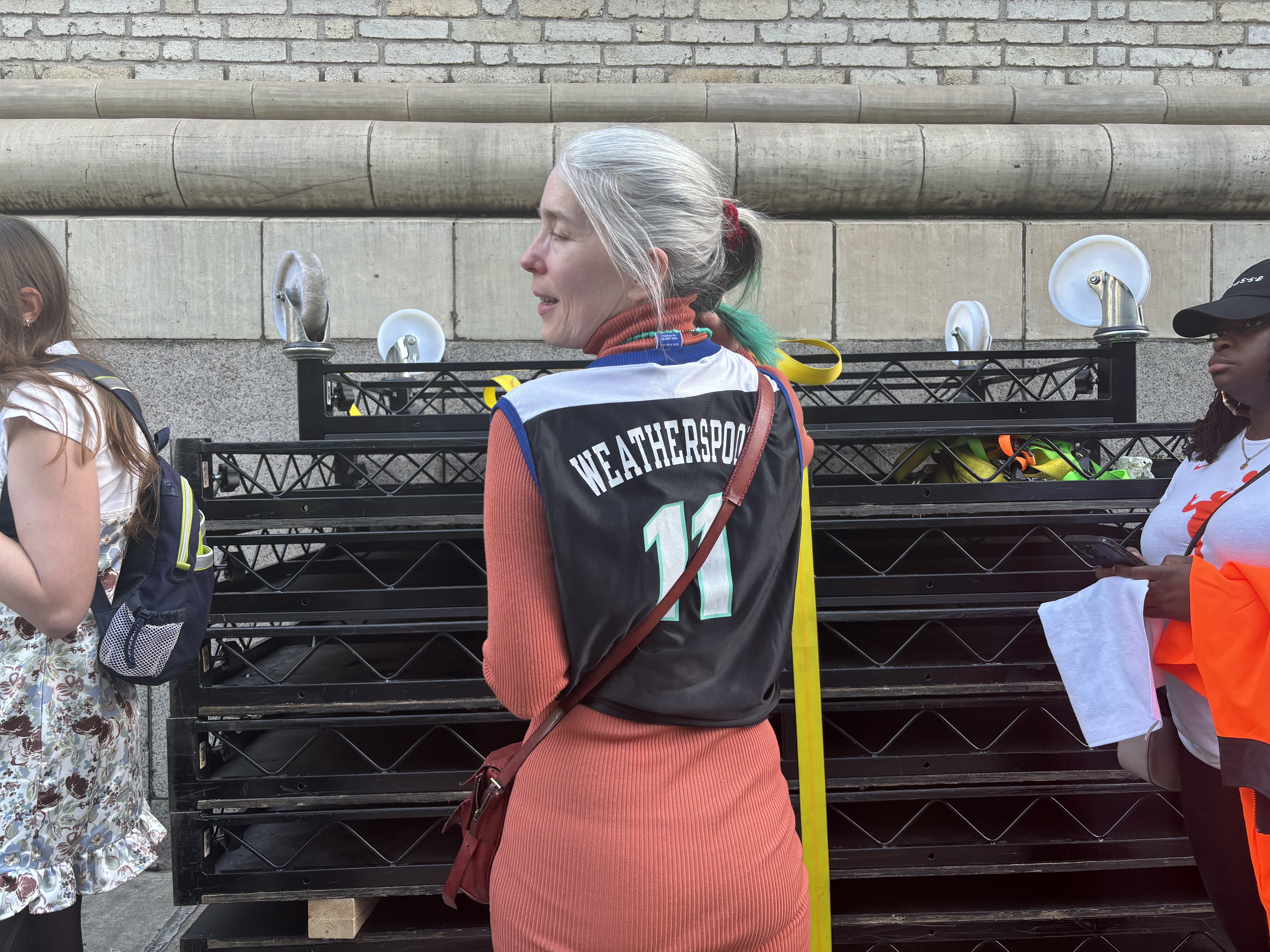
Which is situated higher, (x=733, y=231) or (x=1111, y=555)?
(x=733, y=231)

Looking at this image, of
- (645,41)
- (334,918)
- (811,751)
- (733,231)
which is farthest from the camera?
(645,41)

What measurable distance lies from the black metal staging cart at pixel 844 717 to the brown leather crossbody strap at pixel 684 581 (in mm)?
1203

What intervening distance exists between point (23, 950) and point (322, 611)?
0.99 metres

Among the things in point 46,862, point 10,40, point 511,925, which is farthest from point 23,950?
point 10,40

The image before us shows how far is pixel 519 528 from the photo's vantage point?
1135mm

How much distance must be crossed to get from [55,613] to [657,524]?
1.41m

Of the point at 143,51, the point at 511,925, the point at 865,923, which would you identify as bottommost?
the point at 865,923

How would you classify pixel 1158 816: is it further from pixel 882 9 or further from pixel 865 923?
pixel 882 9

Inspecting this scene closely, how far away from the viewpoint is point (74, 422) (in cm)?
175

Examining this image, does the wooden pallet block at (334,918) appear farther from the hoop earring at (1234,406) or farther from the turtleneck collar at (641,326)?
the hoop earring at (1234,406)

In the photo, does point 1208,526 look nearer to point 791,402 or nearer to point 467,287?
point 791,402

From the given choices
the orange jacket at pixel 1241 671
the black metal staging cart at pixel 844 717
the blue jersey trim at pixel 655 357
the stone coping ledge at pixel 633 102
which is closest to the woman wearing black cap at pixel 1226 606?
the orange jacket at pixel 1241 671

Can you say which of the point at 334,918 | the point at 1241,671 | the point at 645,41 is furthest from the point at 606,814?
the point at 645,41

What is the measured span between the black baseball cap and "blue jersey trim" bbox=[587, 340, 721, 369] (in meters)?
1.42
